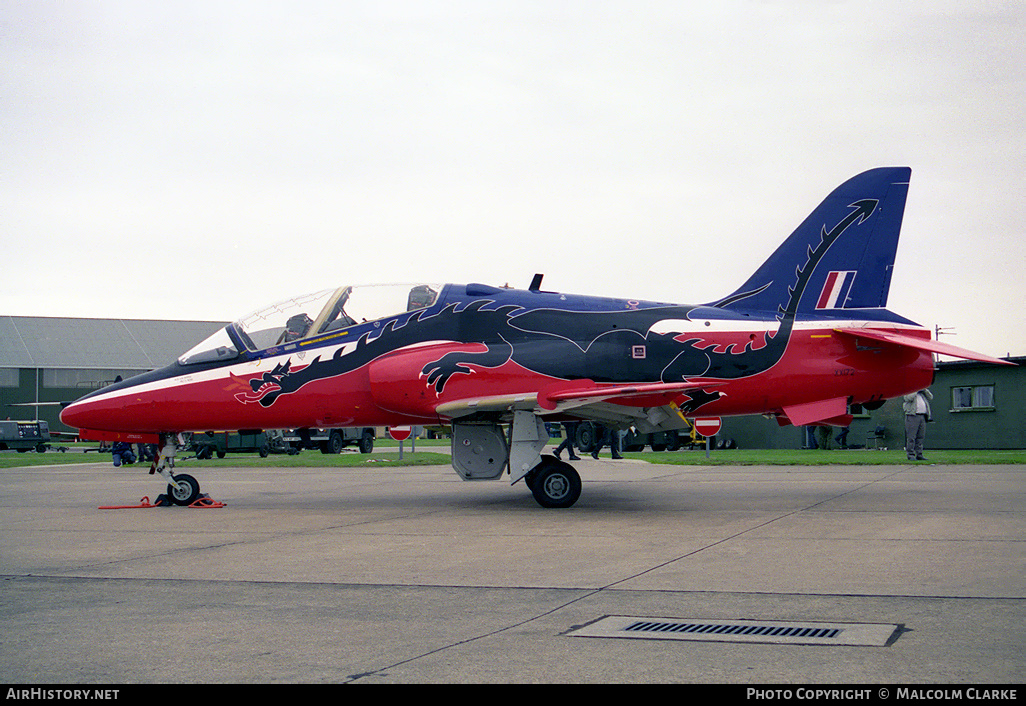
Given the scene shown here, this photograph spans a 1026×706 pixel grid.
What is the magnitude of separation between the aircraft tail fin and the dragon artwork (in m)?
0.38

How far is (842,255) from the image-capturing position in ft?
43.1

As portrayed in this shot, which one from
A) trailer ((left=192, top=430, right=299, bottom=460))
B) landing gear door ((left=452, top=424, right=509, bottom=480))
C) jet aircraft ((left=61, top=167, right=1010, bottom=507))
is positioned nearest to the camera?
jet aircraft ((left=61, top=167, right=1010, bottom=507))

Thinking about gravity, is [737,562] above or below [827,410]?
below

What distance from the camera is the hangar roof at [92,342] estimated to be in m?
67.8

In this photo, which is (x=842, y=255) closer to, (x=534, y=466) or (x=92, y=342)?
(x=534, y=466)

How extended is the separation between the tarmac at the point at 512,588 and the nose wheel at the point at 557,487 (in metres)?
0.20

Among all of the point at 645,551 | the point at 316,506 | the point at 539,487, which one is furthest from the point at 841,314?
the point at 316,506

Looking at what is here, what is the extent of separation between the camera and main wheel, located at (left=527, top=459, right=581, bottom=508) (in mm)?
12070

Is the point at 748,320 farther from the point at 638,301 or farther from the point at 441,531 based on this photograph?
the point at 441,531

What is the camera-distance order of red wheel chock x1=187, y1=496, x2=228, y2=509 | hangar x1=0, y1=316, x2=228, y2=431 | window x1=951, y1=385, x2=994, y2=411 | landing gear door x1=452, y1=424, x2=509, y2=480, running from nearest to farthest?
landing gear door x1=452, y1=424, x2=509, y2=480
red wheel chock x1=187, y1=496, x2=228, y2=509
window x1=951, y1=385, x2=994, y2=411
hangar x1=0, y1=316, x2=228, y2=431

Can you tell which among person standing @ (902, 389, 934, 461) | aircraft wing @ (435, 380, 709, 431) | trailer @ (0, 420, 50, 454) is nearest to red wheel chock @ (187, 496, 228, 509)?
aircraft wing @ (435, 380, 709, 431)

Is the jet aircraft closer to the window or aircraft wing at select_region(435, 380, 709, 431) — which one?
aircraft wing at select_region(435, 380, 709, 431)

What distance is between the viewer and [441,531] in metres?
9.83

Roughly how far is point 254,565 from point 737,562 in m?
3.96
